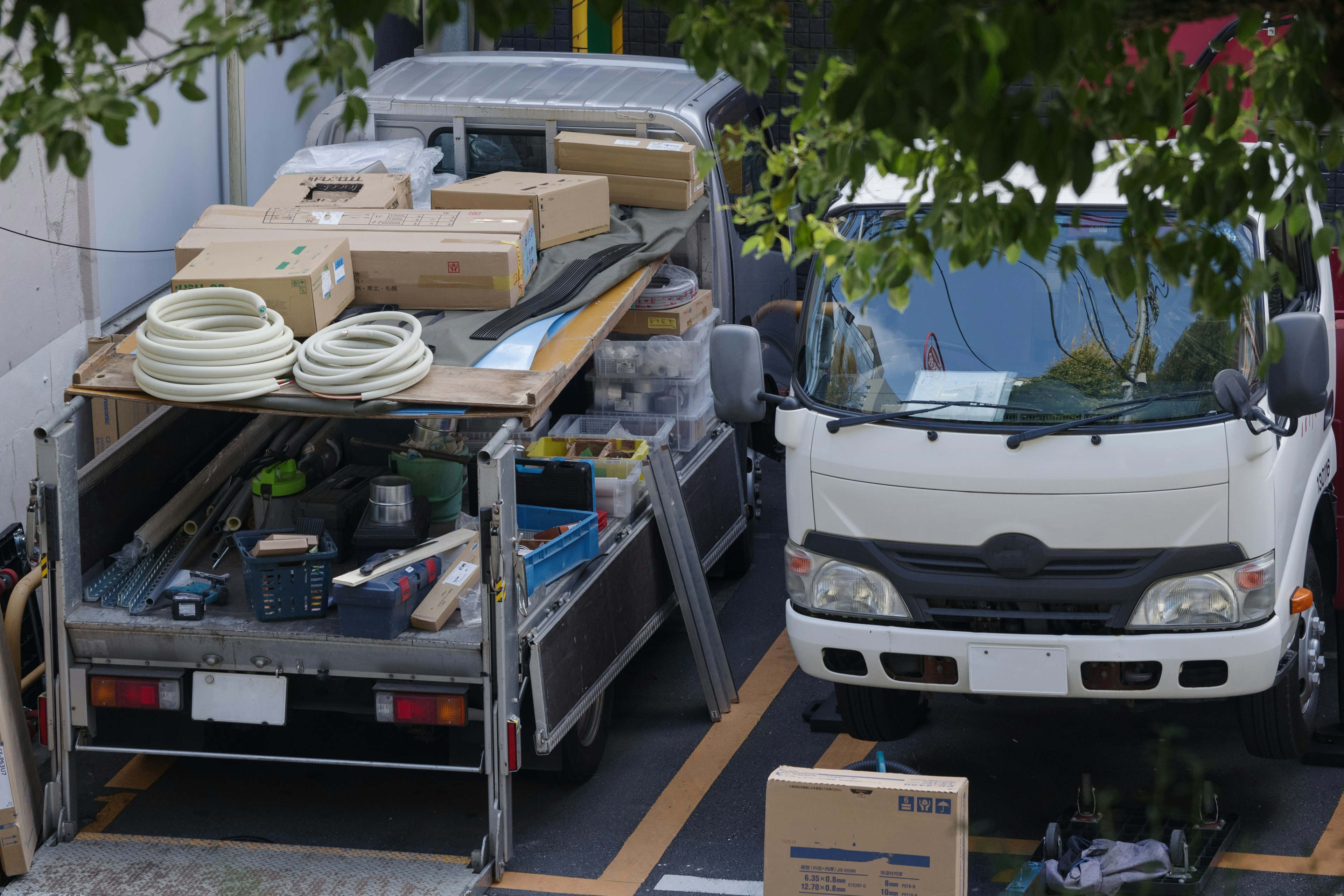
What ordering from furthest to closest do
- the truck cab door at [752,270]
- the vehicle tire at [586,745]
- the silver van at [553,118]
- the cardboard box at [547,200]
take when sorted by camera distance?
1. the truck cab door at [752,270]
2. the silver van at [553,118]
3. the cardboard box at [547,200]
4. the vehicle tire at [586,745]

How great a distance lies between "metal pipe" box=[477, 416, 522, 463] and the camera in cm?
535

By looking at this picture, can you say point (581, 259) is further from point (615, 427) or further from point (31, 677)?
point (31, 677)

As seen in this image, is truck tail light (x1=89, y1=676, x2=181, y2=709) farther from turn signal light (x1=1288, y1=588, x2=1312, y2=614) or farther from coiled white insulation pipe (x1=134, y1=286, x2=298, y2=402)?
turn signal light (x1=1288, y1=588, x2=1312, y2=614)

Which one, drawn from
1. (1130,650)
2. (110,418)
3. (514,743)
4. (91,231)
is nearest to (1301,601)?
(1130,650)

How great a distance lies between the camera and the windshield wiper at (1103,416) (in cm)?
540

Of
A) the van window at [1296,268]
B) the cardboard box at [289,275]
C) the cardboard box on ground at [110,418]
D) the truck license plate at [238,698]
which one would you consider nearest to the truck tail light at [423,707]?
the truck license plate at [238,698]

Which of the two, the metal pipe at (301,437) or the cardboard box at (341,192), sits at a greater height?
the cardboard box at (341,192)

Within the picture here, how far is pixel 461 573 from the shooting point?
231 inches

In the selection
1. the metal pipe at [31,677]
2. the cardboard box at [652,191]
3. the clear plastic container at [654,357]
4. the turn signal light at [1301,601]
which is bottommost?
the metal pipe at [31,677]

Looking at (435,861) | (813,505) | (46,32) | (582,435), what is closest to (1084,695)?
(813,505)

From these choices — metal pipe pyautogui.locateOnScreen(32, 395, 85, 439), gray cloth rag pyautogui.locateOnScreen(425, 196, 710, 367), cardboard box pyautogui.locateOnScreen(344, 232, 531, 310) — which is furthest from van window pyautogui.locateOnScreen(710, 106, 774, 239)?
metal pipe pyautogui.locateOnScreen(32, 395, 85, 439)

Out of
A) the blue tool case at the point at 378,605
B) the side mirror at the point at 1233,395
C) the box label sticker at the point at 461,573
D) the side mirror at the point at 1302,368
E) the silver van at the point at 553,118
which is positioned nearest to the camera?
the side mirror at the point at 1302,368

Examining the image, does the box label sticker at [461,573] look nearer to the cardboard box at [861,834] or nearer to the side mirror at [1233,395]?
the cardboard box at [861,834]

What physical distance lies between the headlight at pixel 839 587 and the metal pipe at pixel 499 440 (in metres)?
1.17
